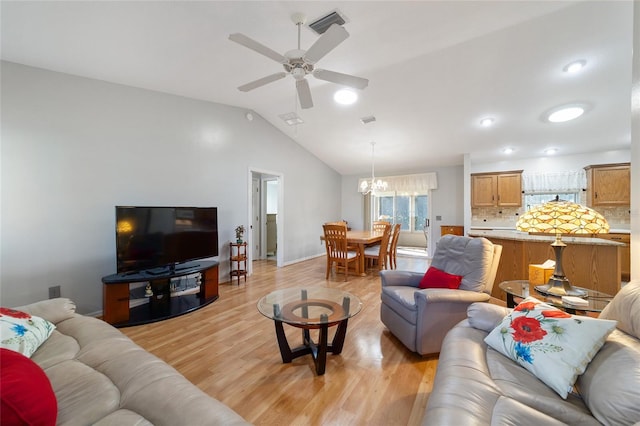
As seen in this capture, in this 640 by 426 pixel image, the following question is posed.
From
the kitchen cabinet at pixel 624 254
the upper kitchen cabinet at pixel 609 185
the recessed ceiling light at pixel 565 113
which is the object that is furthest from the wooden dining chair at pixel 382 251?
the upper kitchen cabinet at pixel 609 185

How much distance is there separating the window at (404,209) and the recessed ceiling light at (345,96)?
3849 mm

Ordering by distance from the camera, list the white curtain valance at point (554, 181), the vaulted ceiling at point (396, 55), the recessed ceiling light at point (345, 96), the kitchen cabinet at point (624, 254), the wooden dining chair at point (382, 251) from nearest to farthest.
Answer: the vaulted ceiling at point (396, 55)
the recessed ceiling light at point (345, 96)
the kitchen cabinet at point (624, 254)
the wooden dining chair at point (382, 251)
the white curtain valance at point (554, 181)

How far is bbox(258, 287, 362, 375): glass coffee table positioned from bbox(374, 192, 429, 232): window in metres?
5.17

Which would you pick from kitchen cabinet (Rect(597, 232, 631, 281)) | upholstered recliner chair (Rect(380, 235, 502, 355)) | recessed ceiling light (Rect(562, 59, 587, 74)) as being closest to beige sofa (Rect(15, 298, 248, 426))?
upholstered recliner chair (Rect(380, 235, 502, 355))

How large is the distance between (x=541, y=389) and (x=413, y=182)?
6.01 meters

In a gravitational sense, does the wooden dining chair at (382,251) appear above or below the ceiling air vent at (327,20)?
below

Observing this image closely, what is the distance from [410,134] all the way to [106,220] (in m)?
5.00

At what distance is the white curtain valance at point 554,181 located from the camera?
4.94 meters

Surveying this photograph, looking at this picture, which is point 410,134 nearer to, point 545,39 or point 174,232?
point 545,39

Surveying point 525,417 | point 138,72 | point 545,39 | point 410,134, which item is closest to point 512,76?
point 545,39

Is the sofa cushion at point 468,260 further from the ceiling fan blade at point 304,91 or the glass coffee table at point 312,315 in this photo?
the ceiling fan blade at point 304,91

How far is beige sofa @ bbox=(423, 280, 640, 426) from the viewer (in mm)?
880

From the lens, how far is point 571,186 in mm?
5004

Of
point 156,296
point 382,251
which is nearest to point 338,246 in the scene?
point 382,251
